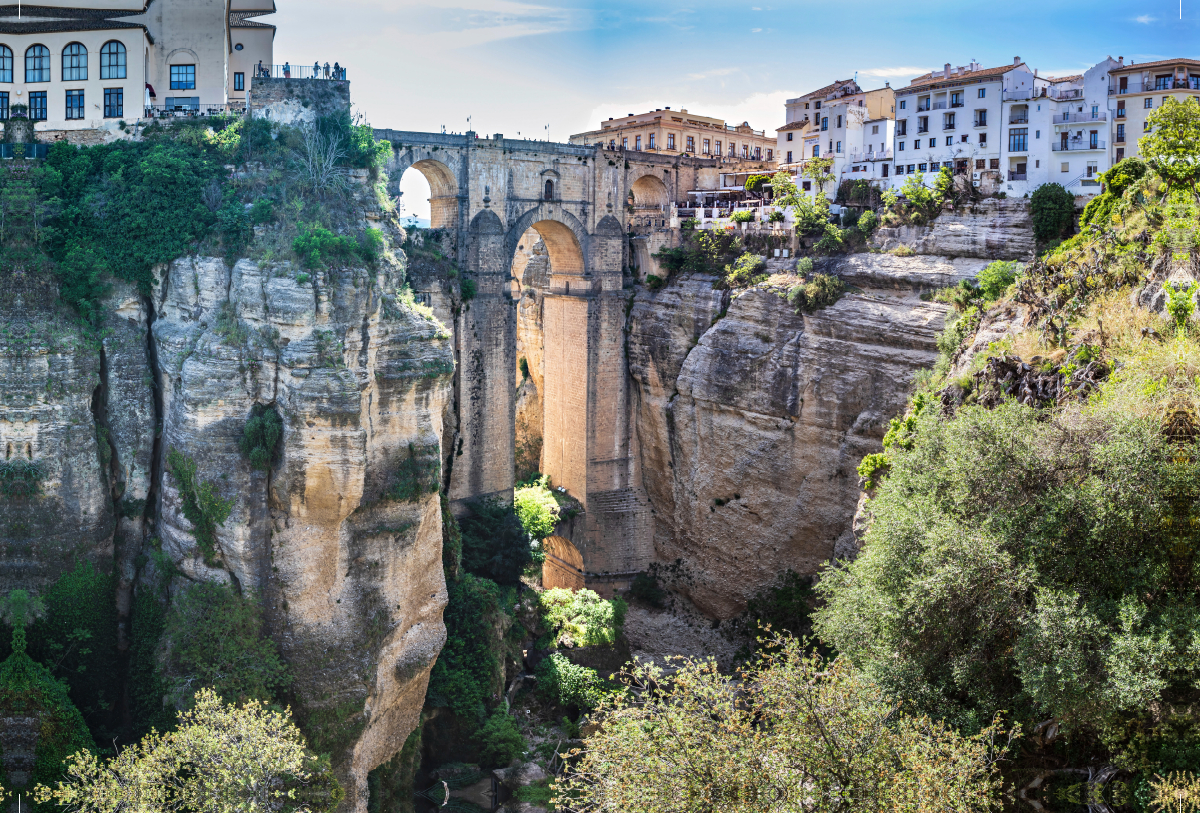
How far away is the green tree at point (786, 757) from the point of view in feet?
43.9

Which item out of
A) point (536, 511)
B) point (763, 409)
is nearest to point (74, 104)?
point (536, 511)

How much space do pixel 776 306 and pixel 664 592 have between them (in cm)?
1252

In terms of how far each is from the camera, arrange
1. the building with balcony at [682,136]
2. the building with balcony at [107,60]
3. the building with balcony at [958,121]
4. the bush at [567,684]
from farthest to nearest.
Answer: the building with balcony at [682,136] → the building with balcony at [958,121] → the bush at [567,684] → the building with balcony at [107,60]

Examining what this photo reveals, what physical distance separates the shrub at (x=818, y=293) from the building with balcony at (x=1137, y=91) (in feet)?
36.8

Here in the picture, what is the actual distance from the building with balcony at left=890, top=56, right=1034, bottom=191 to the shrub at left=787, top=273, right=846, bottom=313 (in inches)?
221

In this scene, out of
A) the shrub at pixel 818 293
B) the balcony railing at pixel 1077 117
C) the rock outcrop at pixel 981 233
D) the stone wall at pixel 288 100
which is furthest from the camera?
the balcony railing at pixel 1077 117

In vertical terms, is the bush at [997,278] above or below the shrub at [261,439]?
above

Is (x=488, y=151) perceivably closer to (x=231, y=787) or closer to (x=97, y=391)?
(x=97, y=391)

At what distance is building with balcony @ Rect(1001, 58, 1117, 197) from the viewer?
37.5m

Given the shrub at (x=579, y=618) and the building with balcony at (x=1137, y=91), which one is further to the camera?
the building with balcony at (x=1137, y=91)

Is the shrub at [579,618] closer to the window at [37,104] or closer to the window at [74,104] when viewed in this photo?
the window at [74,104]

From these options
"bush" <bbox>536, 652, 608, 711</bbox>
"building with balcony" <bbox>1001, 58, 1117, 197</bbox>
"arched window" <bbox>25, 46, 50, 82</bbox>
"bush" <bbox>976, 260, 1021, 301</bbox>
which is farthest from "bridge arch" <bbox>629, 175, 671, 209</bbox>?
"arched window" <bbox>25, 46, 50, 82</bbox>

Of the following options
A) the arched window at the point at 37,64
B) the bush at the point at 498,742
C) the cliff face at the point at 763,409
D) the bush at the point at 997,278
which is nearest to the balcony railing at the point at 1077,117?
the cliff face at the point at 763,409

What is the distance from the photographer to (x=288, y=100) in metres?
26.4
